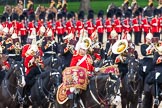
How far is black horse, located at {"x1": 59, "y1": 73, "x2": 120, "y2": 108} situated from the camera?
664 inches

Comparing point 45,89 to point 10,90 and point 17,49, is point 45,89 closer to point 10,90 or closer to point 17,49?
point 10,90

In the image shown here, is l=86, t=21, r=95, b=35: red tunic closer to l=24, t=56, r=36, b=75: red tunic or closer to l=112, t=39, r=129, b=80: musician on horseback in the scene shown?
l=112, t=39, r=129, b=80: musician on horseback

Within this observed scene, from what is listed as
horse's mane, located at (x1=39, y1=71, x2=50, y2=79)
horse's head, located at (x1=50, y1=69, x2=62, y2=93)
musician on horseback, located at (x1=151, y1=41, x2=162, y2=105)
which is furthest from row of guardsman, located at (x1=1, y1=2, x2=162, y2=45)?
musician on horseback, located at (x1=151, y1=41, x2=162, y2=105)

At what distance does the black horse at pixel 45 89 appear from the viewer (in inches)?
770

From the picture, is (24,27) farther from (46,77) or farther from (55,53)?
(46,77)

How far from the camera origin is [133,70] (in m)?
19.8

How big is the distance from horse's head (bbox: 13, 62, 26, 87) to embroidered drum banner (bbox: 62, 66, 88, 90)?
1331 mm

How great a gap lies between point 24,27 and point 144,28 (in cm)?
532

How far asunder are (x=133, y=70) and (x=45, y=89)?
2142mm

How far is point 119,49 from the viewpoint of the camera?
20.3m

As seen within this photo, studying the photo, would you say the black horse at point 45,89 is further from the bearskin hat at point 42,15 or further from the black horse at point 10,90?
the bearskin hat at point 42,15

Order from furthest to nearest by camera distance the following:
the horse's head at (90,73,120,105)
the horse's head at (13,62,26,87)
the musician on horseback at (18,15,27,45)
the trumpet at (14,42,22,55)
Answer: the musician on horseback at (18,15,27,45) → the trumpet at (14,42,22,55) → the horse's head at (13,62,26,87) → the horse's head at (90,73,120,105)

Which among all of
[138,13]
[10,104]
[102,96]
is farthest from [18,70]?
[138,13]

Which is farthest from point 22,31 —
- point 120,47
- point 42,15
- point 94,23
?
point 120,47
